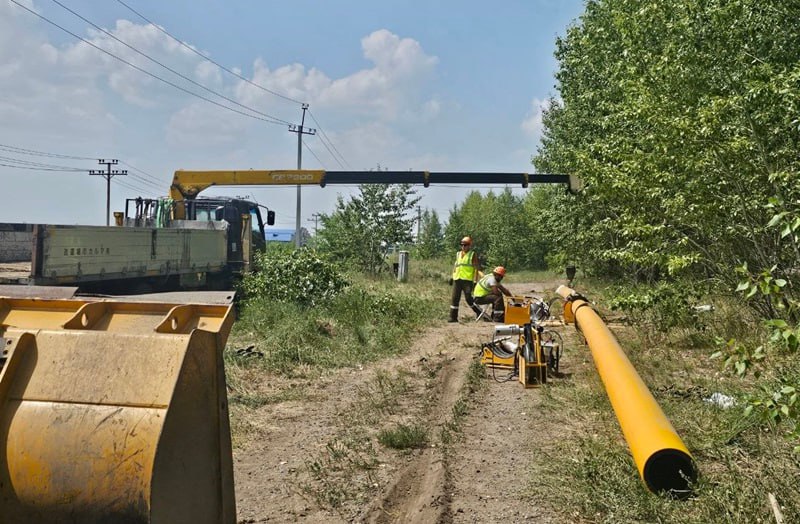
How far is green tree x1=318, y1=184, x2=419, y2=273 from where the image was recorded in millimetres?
25797

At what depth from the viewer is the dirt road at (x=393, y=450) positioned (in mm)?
4645

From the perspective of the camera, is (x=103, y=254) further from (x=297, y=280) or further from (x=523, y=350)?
(x=523, y=350)

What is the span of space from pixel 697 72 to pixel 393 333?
5.88m

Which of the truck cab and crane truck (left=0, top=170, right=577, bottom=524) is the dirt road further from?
the truck cab

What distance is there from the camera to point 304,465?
5.53 meters

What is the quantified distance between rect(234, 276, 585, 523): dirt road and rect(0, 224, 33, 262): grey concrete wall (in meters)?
9.08

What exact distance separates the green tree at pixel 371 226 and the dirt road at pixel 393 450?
55.1 ft

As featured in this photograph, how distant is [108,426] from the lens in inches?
117

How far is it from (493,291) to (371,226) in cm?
1384

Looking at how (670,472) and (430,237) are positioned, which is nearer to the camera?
(670,472)

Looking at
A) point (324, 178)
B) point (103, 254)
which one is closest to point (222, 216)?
point (324, 178)

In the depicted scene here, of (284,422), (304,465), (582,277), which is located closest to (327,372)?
(284,422)

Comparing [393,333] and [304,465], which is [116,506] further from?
[393,333]

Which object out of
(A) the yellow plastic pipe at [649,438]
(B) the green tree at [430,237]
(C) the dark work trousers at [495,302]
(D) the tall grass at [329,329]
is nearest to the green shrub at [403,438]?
(A) the yellow plastic pipe at [649,438]
